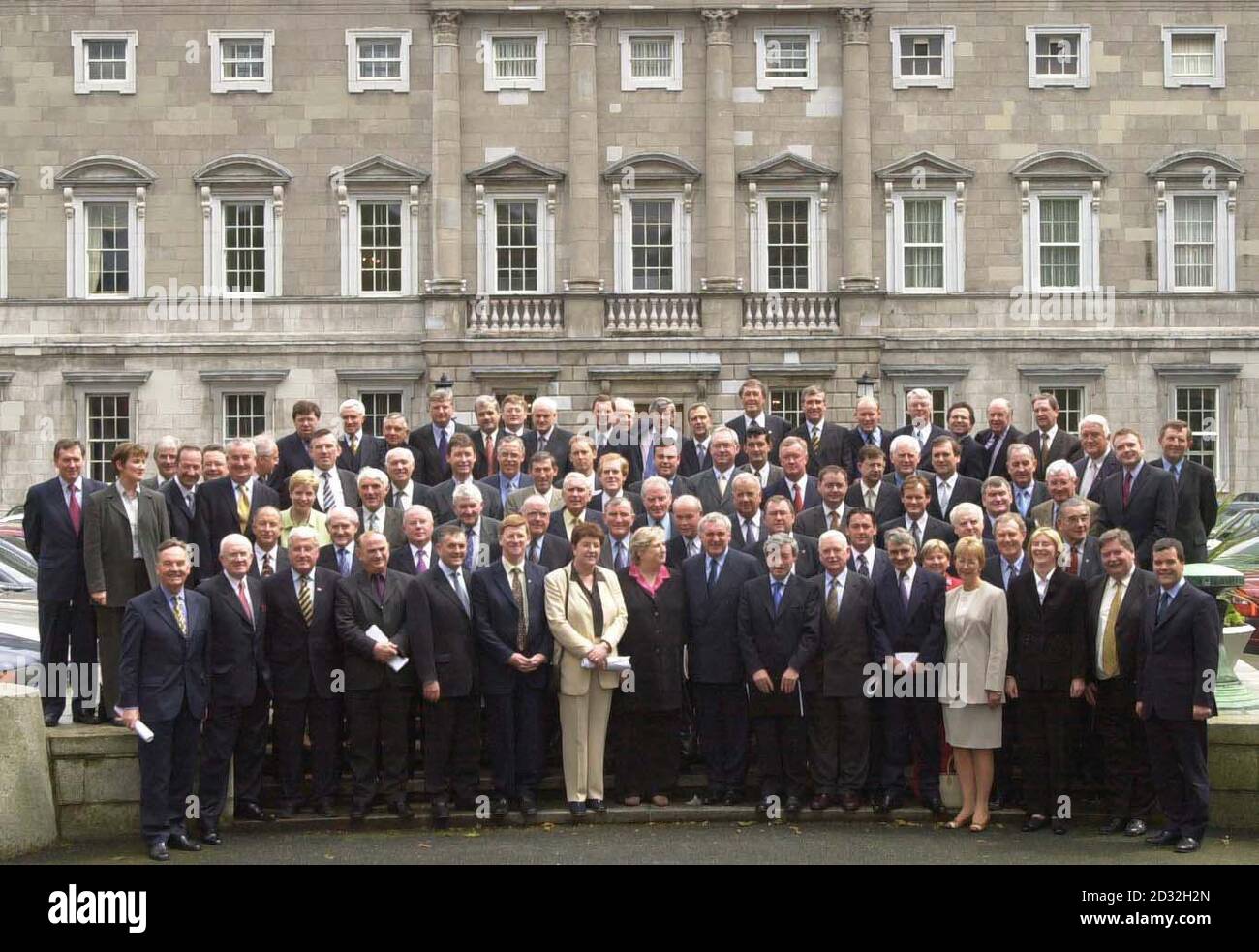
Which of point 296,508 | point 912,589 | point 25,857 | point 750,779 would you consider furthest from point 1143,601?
point 25,857

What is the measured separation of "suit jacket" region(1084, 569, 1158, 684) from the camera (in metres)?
13.8

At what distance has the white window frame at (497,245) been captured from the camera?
3984 centimetres

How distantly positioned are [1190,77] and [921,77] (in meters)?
6.00

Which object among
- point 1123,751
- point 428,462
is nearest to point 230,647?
point 428,462

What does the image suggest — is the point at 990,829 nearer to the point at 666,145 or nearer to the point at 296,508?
the point at 296,508

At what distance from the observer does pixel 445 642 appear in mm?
14398

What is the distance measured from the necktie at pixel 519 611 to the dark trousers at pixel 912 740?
2.96 meters

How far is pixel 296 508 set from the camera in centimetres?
1532

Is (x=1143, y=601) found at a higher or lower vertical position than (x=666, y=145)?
lower

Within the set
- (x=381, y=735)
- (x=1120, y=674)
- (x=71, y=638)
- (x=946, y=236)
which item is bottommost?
(x=381, y=735)

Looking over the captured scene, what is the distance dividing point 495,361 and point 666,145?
19.9 ft

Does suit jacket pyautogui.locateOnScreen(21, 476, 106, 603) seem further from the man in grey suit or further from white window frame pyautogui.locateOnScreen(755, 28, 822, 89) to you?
white window frame pyautogui.locateOnScreen(755, 28, 822, 89)

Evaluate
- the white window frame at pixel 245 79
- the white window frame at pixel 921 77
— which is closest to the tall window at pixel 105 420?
the white window frame at pixel 245 79

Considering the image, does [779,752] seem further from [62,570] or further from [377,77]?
[377,77]
